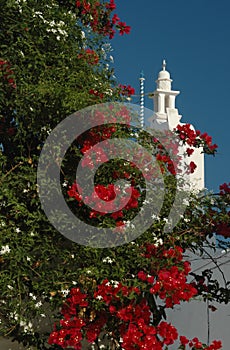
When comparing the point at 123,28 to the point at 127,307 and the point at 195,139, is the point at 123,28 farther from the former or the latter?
the point at 127,307

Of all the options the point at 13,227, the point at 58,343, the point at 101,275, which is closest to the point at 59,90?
the point at 13,227

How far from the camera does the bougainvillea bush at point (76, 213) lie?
3.37m

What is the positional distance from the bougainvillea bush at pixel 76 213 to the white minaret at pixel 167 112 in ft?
5.11

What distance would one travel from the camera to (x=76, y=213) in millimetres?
3562

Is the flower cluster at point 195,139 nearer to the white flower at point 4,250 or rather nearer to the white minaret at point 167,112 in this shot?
the white minaret at point 167,112

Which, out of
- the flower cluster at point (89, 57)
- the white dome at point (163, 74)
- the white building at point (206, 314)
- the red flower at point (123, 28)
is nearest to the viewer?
the flower cluster at point (89, 57)

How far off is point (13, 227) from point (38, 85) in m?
0.85

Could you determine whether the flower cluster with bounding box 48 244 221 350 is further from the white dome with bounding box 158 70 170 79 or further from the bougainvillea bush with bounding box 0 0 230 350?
the white dome with bounding box 158 70 170 79

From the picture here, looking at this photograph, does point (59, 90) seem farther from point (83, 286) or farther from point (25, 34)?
point (83, 286)

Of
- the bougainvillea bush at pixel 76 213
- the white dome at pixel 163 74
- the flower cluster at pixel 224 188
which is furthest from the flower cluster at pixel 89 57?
the white dome at pixel 163 74

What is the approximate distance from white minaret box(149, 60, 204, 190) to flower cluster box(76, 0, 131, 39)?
46.1 inches

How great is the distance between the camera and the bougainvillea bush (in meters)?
3.37

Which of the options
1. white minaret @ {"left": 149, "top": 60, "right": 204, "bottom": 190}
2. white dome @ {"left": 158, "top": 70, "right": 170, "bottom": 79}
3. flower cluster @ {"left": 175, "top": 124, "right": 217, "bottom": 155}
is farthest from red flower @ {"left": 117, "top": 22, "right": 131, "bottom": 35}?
white dome @ {"left": 158, "top": 70, "right": 170, "bottom": 79}

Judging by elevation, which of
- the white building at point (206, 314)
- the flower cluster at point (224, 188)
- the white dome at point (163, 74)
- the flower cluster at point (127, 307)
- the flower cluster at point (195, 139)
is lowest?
the flower cluster at point (127, 307)
